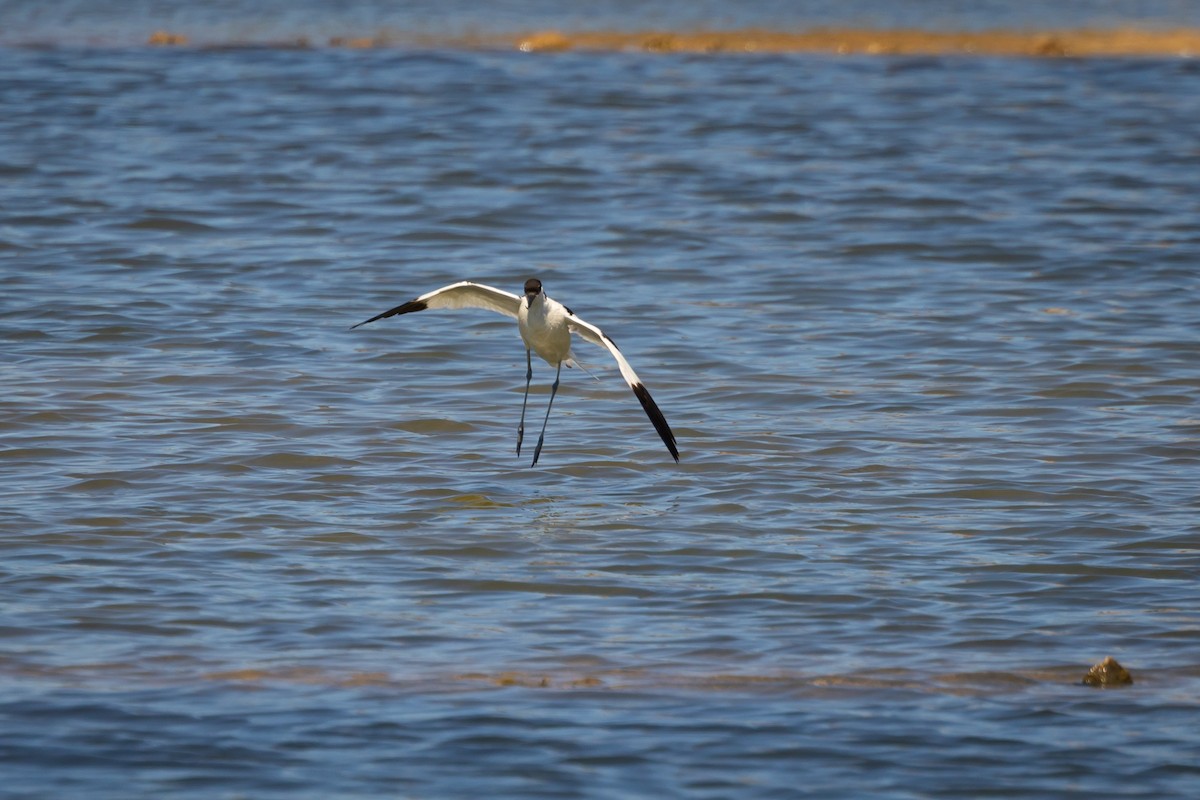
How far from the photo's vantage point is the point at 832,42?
113 feet

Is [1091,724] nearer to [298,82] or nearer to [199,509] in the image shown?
[199,509]

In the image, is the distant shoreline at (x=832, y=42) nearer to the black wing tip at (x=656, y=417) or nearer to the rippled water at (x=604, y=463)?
the rippled water at (x=604, y=463)

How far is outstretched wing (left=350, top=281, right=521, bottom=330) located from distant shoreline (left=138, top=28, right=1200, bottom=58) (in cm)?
2117

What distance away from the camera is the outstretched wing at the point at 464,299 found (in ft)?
41.2

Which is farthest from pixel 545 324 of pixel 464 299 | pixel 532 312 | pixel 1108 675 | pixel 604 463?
pixel 1108 675

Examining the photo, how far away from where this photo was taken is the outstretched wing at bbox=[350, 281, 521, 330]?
12562 millimetres

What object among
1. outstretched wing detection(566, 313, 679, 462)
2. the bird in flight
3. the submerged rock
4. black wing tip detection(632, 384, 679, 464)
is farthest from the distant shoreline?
the submerged rock

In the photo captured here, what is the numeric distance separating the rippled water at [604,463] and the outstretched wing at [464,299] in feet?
3.37

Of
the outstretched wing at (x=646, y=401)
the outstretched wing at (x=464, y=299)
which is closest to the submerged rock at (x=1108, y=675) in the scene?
the outstretched wing at (x=646, y=401)

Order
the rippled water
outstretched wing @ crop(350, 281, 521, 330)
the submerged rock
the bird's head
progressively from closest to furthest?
the rippled water → the submerged rock → outstretched wing @ crop(350, 281, 521, 330) → the bird's head

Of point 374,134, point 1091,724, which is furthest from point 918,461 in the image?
point 374,134

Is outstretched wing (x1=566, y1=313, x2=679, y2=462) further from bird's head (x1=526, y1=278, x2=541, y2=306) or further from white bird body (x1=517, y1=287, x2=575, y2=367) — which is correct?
bird's head (x1=526, y1=278, x2=541, y2=306)

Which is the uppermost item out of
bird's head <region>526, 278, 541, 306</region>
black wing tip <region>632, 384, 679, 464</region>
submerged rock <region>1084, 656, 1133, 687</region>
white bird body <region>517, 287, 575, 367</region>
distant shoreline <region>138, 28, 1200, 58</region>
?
distant shoreline <region>138, 28, 1200, 58</region>

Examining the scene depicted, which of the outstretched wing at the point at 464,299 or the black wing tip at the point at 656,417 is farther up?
the outstretched wing at the point at 464,299
